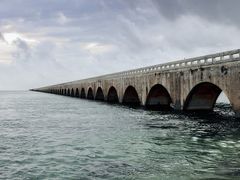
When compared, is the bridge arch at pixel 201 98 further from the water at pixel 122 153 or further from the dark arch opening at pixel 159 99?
the dark arch opening at pixel 159 99

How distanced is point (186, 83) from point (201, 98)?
274cm

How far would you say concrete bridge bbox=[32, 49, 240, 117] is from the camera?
90.8ft

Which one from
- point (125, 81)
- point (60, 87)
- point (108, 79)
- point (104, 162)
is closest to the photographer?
point (104, 162)

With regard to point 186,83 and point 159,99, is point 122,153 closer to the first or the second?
point 186,83

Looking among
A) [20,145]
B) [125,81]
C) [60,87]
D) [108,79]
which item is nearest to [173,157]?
[20,145]

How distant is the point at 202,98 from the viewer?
3684 centimetres

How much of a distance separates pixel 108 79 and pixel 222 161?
5175cm

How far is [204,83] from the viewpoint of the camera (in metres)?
33.0

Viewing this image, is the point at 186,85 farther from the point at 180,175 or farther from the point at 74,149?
the point at 180,175

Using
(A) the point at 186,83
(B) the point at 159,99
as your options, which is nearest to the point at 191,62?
(A) the point at 186,83

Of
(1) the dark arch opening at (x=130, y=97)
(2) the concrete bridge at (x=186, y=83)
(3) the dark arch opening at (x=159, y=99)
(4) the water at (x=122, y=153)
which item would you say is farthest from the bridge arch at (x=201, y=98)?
(1) the dark arch opening at (x=130, y=97)

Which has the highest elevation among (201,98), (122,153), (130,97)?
(130,97)

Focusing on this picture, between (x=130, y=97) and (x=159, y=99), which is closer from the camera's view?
(x=159, y=99)

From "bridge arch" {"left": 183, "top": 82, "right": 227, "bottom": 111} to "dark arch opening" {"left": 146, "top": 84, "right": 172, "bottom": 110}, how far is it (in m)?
10.5
